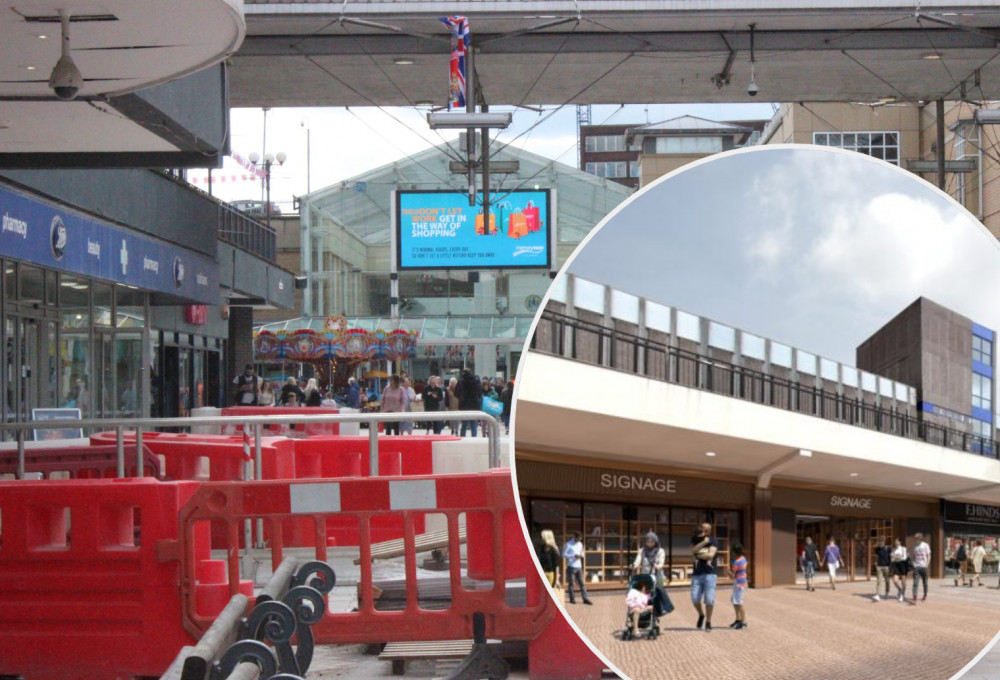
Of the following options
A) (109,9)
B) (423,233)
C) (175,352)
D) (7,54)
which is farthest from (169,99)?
(423,233)

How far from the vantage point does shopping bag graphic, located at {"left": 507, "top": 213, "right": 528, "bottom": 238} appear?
3544cm

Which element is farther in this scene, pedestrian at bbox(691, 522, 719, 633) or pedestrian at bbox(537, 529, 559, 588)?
pedestrian at bbox(537, 529, 559, 588)

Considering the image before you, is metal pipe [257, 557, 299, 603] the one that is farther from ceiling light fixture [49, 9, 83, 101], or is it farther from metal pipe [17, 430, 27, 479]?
metal pipe [17, 430, 27, 479]

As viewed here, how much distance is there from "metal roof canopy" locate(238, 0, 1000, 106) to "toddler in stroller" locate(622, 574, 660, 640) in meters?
22.4

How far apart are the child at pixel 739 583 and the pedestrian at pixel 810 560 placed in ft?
0.26

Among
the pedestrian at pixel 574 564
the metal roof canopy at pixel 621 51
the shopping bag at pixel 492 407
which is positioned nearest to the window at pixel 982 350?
the pedestrian at pixel 574 564

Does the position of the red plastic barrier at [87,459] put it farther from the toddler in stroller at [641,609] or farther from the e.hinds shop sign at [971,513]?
the e.hinds shop sign at [971,513]

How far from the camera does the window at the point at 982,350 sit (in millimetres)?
1988

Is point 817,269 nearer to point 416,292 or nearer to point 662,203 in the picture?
point 662,203

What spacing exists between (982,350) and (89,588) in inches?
180

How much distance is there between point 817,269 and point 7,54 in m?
9.23

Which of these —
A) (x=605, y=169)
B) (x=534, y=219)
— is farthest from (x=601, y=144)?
(x=534, y=219)

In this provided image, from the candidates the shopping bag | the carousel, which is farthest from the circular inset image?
the carousel

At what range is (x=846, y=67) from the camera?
89.9 feet
